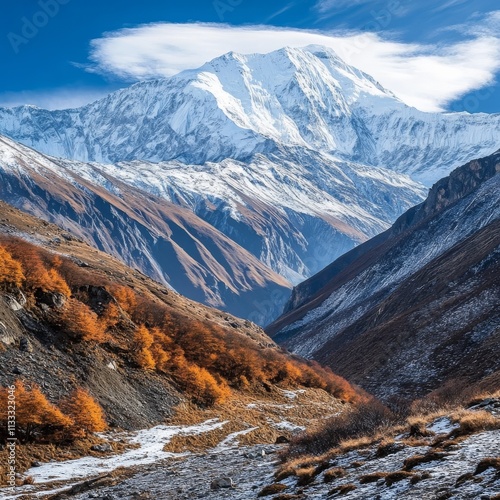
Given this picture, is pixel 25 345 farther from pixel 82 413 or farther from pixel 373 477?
pixel 373 477

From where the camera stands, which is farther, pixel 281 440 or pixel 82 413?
pixel 281 440

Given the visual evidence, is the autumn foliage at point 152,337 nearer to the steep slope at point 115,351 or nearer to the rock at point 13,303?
the steep slope at point 115,351

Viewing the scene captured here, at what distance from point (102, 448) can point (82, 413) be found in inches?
108

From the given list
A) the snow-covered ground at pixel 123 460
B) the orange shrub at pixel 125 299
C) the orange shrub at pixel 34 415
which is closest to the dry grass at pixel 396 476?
the snow-covered ground at pixel 123 460

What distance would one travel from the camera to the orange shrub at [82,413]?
42469mm

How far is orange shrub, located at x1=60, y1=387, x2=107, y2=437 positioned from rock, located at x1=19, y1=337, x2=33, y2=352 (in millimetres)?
5284

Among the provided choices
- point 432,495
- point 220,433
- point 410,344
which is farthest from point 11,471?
point 410,344

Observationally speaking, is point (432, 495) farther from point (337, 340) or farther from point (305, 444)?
point (337, 340)

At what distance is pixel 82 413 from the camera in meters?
43.1

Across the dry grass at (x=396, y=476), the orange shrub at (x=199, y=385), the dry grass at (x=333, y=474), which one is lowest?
the dry grass at (x=396, y=476)

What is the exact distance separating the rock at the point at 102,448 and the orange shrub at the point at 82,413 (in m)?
1.24

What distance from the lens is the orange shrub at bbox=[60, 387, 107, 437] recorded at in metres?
42.5

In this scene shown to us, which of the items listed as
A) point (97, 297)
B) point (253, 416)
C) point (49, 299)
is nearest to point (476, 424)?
point (253, 416)

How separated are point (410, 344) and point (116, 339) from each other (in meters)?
69.0
